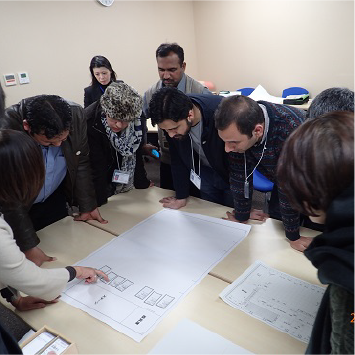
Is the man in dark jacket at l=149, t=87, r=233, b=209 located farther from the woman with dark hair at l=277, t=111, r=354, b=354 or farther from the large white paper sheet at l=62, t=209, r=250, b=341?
the woman with dark hair at l=277, t=111, r=354, b=354

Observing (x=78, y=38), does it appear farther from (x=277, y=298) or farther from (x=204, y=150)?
(x=277, y=298)

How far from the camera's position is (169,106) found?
146cm

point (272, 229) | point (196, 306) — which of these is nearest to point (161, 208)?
point (272, 229)

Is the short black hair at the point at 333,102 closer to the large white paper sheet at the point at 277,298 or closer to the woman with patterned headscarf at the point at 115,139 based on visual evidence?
the large white paper sheet at the point at 277,298

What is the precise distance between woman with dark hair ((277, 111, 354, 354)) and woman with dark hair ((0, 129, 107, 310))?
737 mm

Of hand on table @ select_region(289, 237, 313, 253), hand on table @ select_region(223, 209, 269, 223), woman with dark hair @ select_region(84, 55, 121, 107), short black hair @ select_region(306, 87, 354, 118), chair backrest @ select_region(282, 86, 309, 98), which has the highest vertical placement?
woman with dark hair @ select_region(84, 55, 121, 107)

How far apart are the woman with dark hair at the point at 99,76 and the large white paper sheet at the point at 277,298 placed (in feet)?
8.56

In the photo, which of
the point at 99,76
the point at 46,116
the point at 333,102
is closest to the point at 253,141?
the point at 333,102

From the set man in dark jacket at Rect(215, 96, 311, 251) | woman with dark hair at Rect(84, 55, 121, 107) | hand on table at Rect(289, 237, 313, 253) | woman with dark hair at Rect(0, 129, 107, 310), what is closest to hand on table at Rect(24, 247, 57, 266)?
woman with dark hair at Rect(0, 129, 107, 310)

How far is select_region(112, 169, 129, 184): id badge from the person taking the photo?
70.7 inches

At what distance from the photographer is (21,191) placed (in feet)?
3.21

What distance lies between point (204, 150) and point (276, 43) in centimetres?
297

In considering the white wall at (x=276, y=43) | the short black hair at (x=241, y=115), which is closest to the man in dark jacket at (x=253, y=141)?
the short black hair at (x=241, y=115)

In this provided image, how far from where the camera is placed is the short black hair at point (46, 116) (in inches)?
49.5
